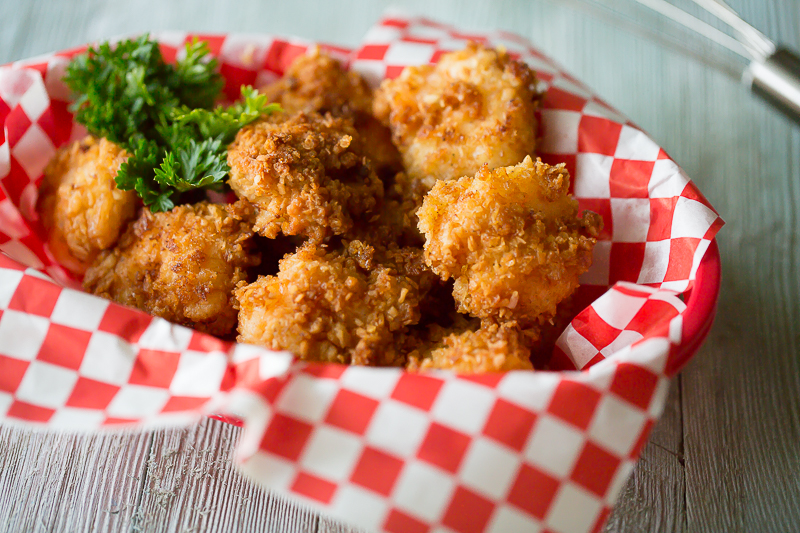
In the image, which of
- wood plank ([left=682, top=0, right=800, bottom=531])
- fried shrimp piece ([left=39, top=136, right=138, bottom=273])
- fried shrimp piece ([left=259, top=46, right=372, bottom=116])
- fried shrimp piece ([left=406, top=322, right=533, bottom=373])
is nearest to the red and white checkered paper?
fried shrimp piece ([left=406, top=322, right=533, bottom=373])

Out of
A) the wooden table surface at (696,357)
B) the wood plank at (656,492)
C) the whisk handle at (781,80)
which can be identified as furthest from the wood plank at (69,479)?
the whisk handle at (781,80)

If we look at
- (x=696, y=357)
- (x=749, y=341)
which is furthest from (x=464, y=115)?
(x=749, y=341)

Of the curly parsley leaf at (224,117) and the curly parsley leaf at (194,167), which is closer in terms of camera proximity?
the curly parsley leaf at (194,167)

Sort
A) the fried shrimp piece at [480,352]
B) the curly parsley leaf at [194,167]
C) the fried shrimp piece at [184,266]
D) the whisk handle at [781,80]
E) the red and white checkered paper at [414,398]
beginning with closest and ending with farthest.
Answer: the red and white checkered paper at [414,398] → the fried shrimp piece at [480,352] → the fried shrimp piece at [184,266] → the curly parsley leaf at [194,167] → the whisk handle at [781,80]

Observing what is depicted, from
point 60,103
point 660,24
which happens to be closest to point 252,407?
point 60,103

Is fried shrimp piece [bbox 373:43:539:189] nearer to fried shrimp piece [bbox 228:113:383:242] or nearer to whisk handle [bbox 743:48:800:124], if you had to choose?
fried shrimp piece [bbox 228:113:383:242]

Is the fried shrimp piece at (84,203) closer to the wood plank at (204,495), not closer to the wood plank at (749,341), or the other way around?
the wood plank at (204,495)

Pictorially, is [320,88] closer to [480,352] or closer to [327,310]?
[327,310]

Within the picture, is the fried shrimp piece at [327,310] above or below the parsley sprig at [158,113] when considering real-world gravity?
below
